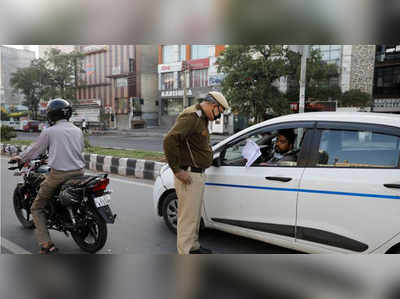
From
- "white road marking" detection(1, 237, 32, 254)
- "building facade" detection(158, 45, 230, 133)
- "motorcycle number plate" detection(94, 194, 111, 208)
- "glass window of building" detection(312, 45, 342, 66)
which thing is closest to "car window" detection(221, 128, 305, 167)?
"motorcycle number plate" detection(94, 194, 111, 208)

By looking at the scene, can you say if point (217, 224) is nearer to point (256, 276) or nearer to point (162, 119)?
point (256, 276)

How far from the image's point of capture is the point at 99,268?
184cm

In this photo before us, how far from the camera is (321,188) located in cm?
254

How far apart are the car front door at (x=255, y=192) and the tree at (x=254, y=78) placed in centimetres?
1007

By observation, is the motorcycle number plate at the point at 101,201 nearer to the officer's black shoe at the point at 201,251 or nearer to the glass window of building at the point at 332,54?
the officer's black shoe at the point at 201,251

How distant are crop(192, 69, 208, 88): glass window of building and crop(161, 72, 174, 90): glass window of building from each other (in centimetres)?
259

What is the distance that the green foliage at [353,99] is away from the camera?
2022 centimetres

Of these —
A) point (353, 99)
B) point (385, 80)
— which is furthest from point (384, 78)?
point (353, 99)

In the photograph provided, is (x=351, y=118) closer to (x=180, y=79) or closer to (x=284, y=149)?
(x=284, y=149)

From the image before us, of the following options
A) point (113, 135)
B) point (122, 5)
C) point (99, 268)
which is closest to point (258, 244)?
point (99, 268)

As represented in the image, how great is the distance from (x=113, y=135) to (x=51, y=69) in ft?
21.9

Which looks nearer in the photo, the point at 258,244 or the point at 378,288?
the point at 378,288

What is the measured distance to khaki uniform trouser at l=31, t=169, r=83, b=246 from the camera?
3152mm

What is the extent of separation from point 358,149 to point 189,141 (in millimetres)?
1523
